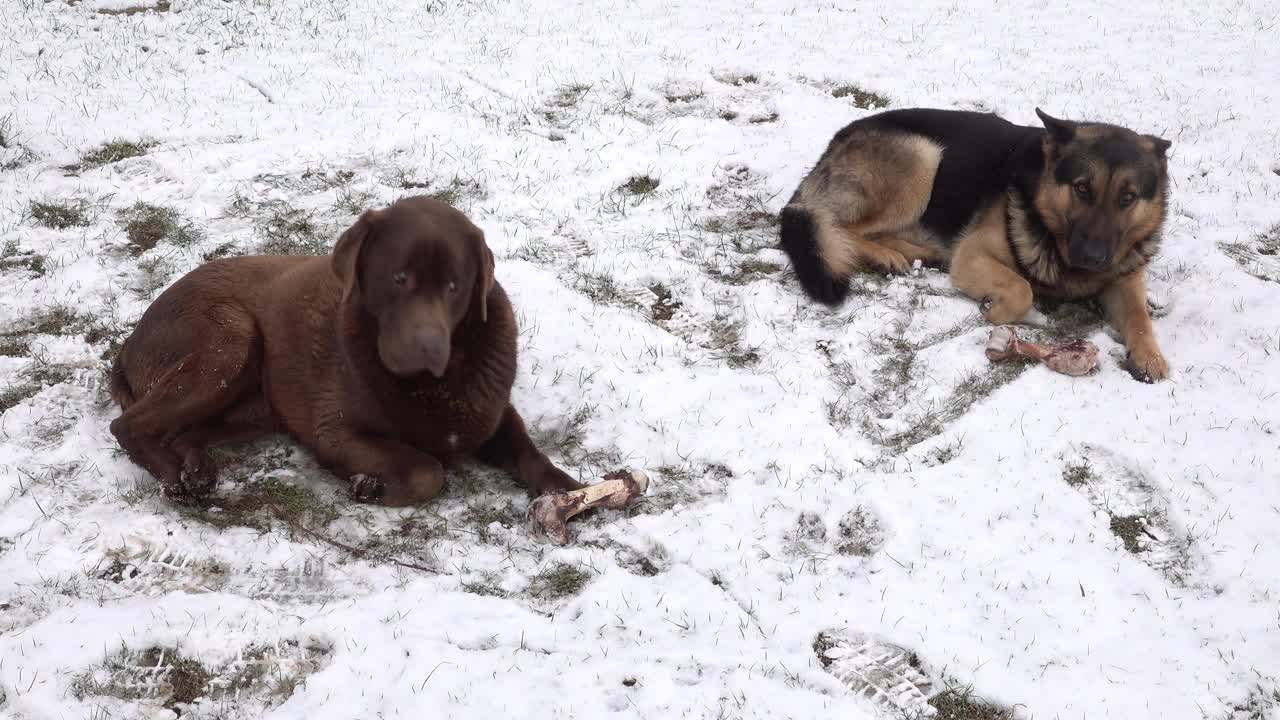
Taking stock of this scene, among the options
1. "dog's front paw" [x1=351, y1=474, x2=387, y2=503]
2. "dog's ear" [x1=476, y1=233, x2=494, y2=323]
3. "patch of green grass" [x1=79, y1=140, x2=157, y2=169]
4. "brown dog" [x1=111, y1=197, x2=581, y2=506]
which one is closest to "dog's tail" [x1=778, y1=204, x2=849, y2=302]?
"brown dog" [x1=111, y1=197, x2=581, y2=506]

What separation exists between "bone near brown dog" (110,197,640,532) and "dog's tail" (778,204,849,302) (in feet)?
7.07

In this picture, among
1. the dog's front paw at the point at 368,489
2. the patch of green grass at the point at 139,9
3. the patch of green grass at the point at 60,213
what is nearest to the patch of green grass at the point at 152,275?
the patch of green grass at the point at 60,213

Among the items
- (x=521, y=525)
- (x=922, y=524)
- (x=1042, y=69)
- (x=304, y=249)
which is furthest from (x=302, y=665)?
(x=1042, y=69)

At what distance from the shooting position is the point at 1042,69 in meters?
9.06

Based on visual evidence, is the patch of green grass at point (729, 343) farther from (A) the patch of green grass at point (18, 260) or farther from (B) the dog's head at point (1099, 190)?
(A) the patch of green grass at point (18, 260)

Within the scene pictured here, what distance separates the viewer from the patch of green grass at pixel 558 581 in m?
3.51

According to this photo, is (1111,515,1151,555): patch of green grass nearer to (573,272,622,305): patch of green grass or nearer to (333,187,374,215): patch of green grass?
(573,272,622,305): patch of green grass

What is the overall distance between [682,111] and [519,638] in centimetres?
566

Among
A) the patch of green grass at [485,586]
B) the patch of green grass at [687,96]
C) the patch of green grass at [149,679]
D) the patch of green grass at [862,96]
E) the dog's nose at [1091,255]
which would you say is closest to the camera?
the patch of green grass at [149,679]

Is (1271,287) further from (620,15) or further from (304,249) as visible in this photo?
(620,15)

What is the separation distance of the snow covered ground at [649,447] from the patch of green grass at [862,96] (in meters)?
0.05

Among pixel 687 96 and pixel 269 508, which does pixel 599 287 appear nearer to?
pixel 269 508

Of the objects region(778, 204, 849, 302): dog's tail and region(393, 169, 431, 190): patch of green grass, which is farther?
region(393, 169, 431, 190): patch of green grass

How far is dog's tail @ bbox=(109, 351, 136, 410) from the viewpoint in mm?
4262
